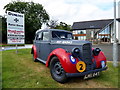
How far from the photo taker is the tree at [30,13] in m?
32.0

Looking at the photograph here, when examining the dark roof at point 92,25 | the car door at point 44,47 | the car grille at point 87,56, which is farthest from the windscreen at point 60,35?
the dark roof at point 92,25

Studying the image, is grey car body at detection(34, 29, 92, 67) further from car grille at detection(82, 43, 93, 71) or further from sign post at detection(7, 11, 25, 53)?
sign post at detection(7, 11, 25, 53)

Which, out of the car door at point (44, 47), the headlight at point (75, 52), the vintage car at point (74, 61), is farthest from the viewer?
the car door at point (44, 47)

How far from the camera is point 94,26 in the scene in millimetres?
36812

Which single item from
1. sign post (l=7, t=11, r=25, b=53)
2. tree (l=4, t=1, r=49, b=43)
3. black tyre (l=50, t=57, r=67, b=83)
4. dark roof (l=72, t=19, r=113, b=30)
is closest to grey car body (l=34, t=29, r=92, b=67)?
black tyre (l=50, t=57, r=67, b=83)

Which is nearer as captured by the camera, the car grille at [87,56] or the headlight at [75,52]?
the headlight at [75,52]

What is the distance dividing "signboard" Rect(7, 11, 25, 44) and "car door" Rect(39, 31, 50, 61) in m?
4.63

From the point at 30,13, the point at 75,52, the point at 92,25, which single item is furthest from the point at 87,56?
the point at 92,25

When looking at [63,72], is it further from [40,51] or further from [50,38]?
[40,51]

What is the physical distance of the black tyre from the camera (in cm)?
295

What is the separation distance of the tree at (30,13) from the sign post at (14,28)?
24.3 metres

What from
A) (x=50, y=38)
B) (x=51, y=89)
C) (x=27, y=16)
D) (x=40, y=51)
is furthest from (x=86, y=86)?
(x=27, y=16)

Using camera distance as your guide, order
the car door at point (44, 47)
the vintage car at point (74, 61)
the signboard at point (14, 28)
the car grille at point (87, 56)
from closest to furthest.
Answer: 1. the vintage car at point (74, 61)
2. the car grille at point (87, 56)
3. the car door at point (44, 47)
4. the signboard at point (14, 28)

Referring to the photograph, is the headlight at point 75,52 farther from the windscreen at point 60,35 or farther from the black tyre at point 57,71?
the windscreen at point 60,35
